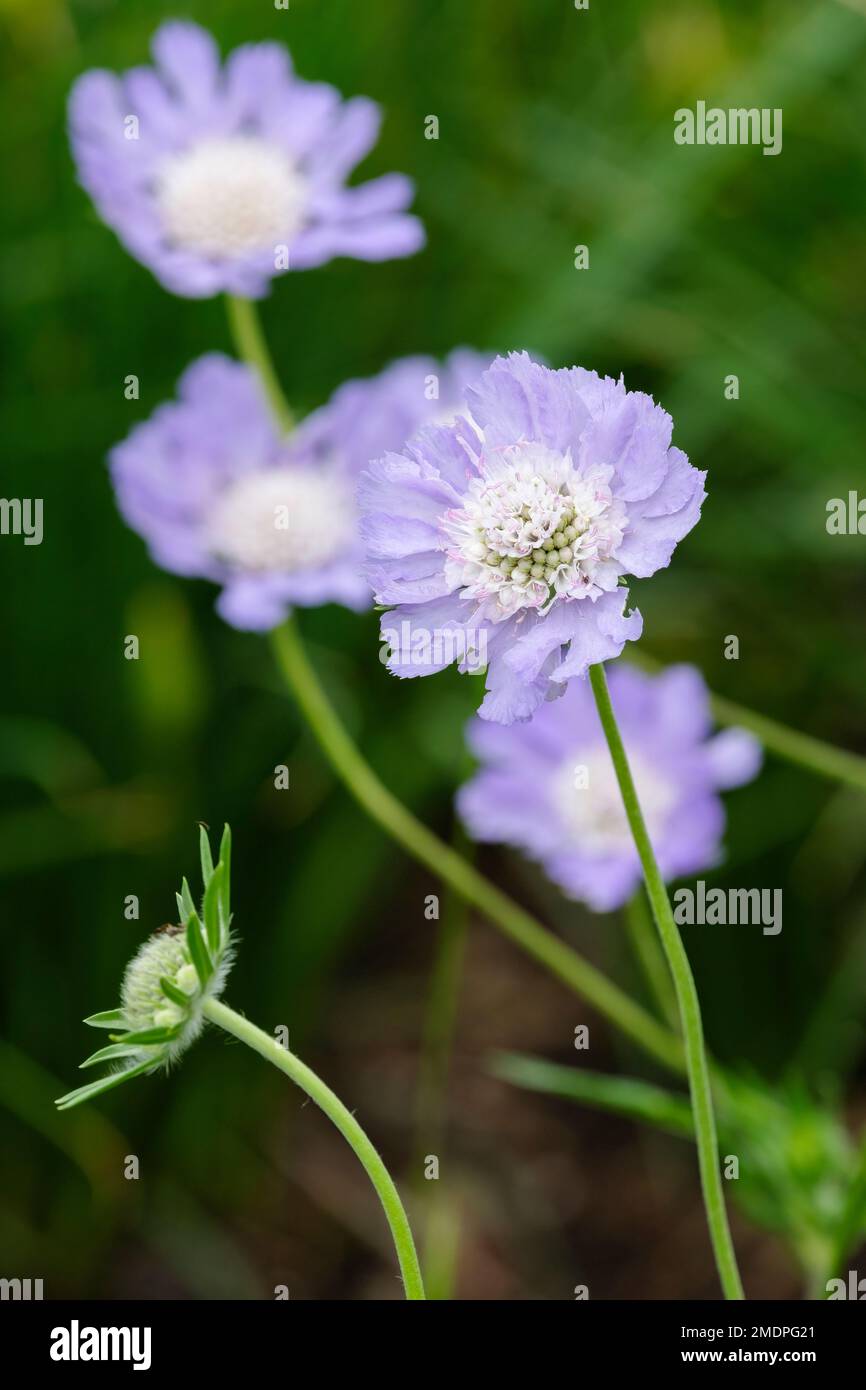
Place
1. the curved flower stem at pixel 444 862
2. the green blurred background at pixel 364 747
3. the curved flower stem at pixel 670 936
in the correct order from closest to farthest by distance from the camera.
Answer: the curved flower stem at pixel 670 936, the curved flower stem at pixel 444 862, the green blurred background at pixel 364 747

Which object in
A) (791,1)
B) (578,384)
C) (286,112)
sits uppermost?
(791,1)

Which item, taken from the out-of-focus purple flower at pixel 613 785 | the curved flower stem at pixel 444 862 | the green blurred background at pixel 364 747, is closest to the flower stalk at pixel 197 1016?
the curved flower stem at pixel 444 862

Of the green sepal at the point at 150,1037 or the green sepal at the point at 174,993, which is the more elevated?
the green sepal at the point at 174,993

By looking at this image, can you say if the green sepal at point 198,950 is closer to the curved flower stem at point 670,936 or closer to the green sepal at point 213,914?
the green sepal at point 213,914

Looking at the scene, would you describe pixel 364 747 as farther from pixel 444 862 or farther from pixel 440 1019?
pixel 444 862
